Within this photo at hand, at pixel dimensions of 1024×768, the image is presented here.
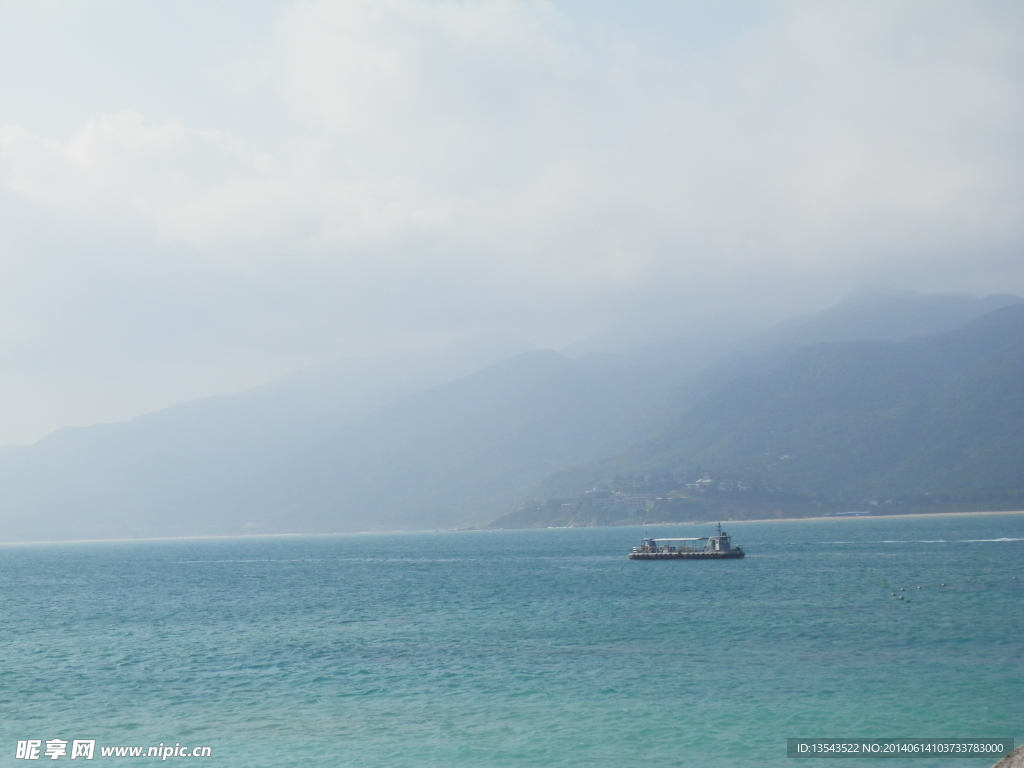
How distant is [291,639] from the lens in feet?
225

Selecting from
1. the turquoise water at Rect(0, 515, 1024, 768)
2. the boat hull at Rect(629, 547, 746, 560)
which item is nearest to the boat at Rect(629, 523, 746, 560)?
the boat hull at Rect(629, 547, 746, 560)

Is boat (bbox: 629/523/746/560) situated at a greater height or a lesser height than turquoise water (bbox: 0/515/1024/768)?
lesser

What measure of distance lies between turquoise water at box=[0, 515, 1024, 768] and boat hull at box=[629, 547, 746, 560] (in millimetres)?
48842

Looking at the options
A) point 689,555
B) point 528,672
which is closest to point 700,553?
point 689,555

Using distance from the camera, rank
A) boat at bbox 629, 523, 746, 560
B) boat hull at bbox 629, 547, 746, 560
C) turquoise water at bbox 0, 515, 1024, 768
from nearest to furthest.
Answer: turquoise water at bbox 0, 515, 1024, 768
boat hull at bbox 629, 547, 746, 560
boat at bbox 629, 523, 746, 560

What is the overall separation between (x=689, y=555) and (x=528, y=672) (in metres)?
109

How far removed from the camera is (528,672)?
5200cm

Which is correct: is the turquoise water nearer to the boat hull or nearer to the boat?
the boat hull

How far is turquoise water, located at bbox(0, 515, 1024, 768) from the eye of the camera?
38.9m

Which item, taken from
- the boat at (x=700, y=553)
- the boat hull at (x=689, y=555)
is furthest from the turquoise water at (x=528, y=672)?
the boat at (x=700, y=553)

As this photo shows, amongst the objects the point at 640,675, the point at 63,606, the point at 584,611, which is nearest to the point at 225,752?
the point at 640,675

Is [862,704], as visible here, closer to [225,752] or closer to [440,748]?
[440,748]

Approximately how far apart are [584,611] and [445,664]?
88.4 feet

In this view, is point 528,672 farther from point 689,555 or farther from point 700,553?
point 700,553
